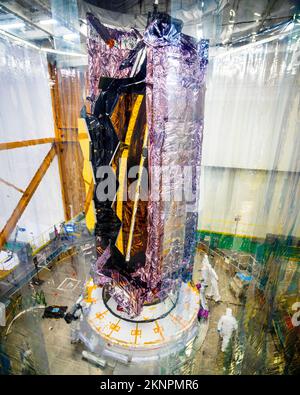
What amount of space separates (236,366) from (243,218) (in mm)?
2389

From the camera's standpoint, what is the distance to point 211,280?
3.56m

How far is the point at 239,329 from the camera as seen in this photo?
2.57m

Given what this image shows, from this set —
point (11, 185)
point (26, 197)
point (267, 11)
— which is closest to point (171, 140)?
point (267, 11)

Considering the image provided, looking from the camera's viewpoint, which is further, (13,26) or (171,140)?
(13,26)

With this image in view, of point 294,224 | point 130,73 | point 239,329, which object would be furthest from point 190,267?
point 130,73

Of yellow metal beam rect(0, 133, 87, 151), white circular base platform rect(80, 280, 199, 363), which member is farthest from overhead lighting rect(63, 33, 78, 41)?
white circular base platform rect(80, 280, 199, 363)

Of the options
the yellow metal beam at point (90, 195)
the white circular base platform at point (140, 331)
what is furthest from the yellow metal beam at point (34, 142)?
the white circular base platform at point (140, 331)

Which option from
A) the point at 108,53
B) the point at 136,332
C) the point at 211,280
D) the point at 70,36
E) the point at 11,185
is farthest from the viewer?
the point at 211,280

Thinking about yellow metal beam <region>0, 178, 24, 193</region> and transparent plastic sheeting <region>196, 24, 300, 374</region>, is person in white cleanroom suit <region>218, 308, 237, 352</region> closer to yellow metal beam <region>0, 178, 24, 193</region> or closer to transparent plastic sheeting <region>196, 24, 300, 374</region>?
transparent plastic sheeting <region>196, 24, 300, 374</region>

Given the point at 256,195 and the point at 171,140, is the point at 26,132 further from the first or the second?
Answer: the point at 256,195

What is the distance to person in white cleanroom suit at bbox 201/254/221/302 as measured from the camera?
11.6 ft

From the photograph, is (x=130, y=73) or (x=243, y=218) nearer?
(x=130, y=73)

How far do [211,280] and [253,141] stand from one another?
250 cm
